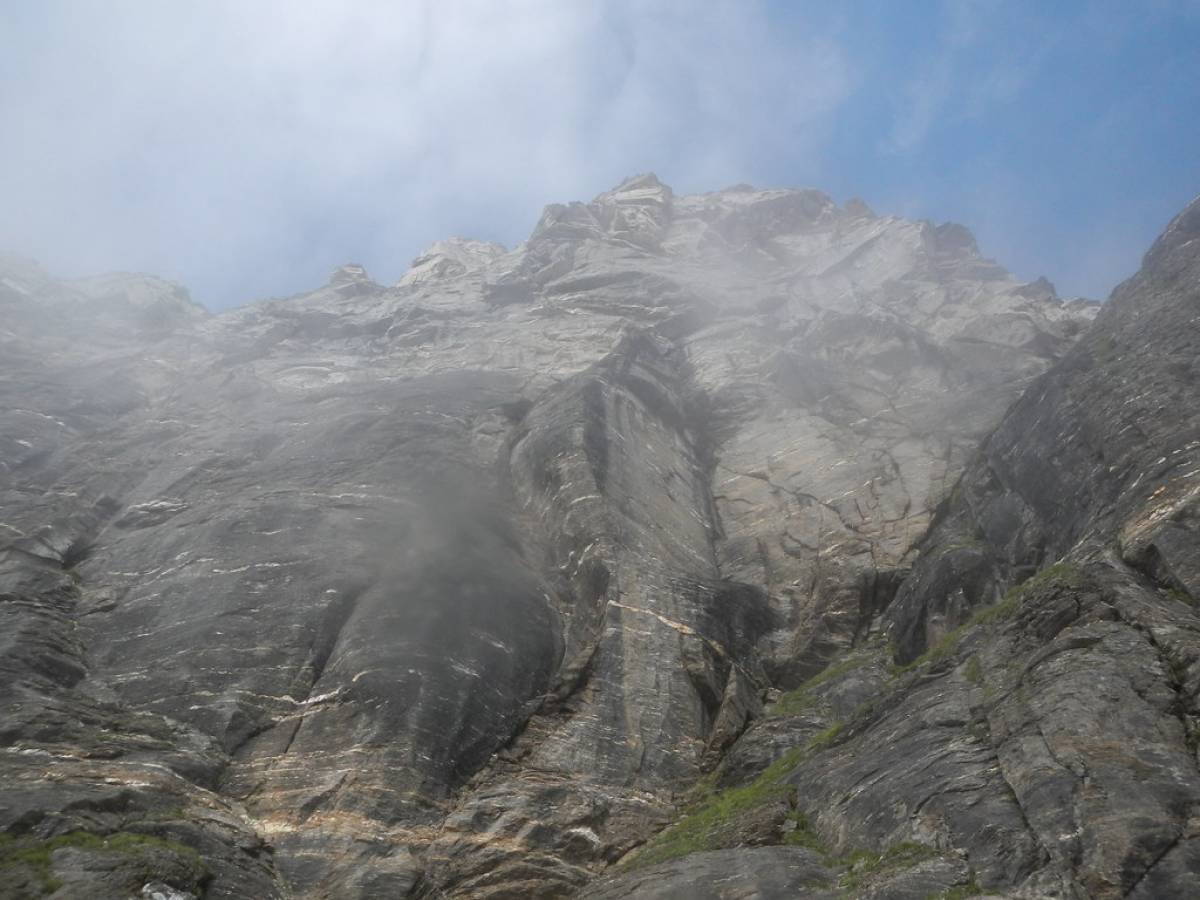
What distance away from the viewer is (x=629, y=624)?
128 feet

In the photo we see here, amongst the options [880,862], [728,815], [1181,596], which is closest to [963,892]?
[880,862]

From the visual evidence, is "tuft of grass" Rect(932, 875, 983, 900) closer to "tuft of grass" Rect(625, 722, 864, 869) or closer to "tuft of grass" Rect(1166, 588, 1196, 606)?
"tuft of grass" Rect(625, 722, 864, 869)

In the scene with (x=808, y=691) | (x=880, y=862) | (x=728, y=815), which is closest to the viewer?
(x=880, y=862)

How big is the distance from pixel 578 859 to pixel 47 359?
7181 centimetres

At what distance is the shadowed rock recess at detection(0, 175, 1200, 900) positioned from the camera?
2342cm

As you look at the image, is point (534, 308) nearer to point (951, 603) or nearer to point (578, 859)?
point (951, 603)

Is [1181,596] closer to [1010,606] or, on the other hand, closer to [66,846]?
[1010,606]

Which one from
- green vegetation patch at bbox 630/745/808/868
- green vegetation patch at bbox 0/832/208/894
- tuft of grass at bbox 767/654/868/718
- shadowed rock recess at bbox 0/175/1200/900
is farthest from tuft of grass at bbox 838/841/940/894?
green vegetation patch at bbox 0/832/208/894

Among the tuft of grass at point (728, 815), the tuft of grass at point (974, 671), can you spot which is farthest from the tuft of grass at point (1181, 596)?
the tuft of grass at point (728, 815)

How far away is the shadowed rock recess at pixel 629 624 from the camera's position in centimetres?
2342

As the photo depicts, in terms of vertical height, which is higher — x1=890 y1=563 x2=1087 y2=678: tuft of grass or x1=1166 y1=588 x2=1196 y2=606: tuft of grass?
x1=890 y1=563 x2=1087 y2=678: tuft of grass

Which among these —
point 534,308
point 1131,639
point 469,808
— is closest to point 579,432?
point 469,808

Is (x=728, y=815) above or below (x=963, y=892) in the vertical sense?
above

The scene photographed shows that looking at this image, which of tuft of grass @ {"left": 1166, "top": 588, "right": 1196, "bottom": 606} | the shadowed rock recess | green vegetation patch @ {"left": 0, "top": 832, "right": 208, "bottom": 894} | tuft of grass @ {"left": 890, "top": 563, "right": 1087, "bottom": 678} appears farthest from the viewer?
tuft of grass @ {"left": 890, "top": 563, "right": 1087, "bottom": 678}
